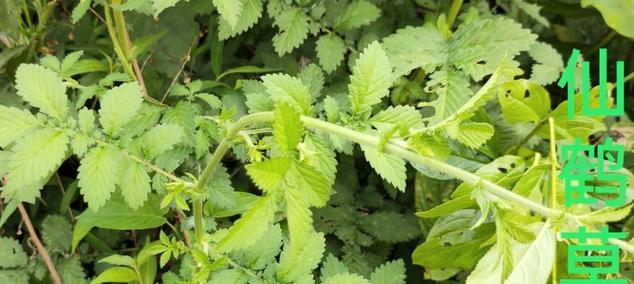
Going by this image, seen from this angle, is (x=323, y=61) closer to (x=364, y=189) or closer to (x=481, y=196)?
(x=364, y=189)

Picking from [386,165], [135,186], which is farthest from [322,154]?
[135,186]

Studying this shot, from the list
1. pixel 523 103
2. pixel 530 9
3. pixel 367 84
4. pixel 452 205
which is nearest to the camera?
pixel 367 84

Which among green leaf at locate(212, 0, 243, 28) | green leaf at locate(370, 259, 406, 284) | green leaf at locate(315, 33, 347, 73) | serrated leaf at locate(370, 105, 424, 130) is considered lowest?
green leaf at locate(370, 259, 406, 284)

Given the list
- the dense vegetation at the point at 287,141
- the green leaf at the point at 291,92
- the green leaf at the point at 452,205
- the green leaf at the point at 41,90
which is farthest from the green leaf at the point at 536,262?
the green leaf at the point at 41,90

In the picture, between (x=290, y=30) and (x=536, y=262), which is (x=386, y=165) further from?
(x=290, y=30)

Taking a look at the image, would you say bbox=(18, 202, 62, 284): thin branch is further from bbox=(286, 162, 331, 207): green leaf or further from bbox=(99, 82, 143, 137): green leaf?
bbox=(286, 162, 331, 207): green leaf

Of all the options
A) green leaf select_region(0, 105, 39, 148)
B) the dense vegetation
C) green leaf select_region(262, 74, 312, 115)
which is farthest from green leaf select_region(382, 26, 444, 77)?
green leaf select_region(0, 105, 39, 148)
